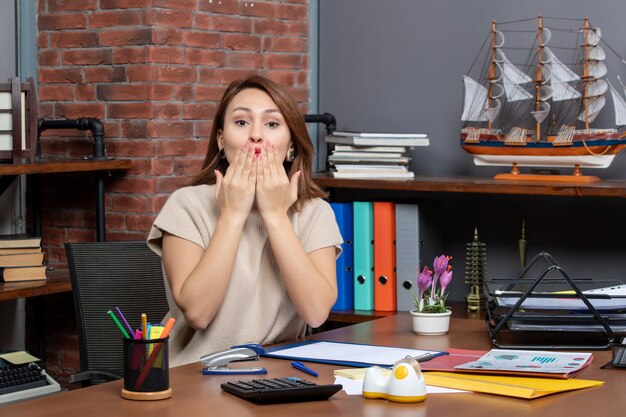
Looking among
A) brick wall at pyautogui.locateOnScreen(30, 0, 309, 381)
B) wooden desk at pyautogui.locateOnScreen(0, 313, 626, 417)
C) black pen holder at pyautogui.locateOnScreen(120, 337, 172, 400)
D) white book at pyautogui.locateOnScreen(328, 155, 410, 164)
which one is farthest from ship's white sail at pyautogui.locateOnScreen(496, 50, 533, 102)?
black pen holder at pyautogui.locateOnScreen(120, 337, 172, 400)

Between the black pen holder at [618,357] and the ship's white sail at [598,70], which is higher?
the ship's white sail at [598,70]

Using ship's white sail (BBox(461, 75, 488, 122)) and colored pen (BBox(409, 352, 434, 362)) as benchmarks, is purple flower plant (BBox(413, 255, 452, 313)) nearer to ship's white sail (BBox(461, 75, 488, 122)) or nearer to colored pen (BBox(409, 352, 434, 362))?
colored pen (BBox(409, 352, 434, 362))

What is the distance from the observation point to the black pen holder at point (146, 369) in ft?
5.14

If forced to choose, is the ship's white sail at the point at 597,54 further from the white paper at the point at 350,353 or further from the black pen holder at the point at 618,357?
the white paper at the point at 350,353

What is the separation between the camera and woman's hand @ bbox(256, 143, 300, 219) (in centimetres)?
220

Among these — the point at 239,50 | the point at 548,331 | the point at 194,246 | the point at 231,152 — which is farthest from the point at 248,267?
the point at 239,50

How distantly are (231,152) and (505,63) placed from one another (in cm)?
137

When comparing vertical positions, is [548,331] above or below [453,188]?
below

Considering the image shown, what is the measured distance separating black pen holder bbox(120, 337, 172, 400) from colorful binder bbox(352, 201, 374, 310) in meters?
1.79

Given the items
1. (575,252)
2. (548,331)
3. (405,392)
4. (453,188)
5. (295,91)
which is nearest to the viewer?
(405,392)

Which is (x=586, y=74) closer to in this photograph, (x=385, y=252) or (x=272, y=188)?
(x=385, y=252)

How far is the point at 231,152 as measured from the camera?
7.54 feet

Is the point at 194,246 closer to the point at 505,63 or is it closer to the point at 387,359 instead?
the point at 387,359

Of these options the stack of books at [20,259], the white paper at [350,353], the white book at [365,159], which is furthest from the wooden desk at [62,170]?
the white paper at [350,353]
